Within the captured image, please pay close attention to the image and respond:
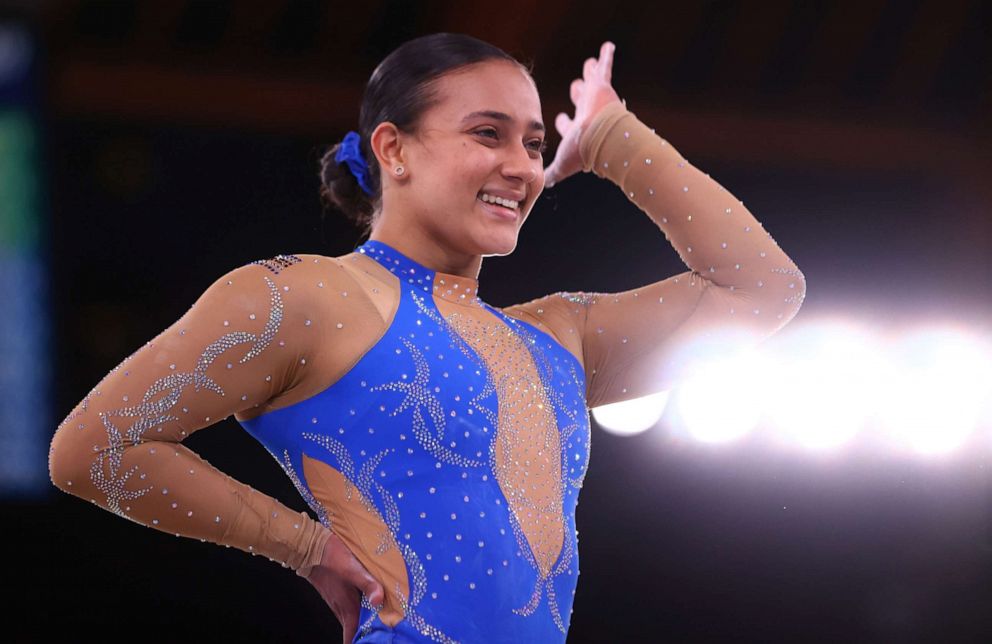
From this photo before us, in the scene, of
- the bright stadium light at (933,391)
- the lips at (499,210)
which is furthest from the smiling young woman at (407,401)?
the bright stadium light at (933,391)

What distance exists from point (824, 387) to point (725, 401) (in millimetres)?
318

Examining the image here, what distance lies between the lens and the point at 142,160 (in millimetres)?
3090

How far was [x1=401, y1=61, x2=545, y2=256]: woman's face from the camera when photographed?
1715mm

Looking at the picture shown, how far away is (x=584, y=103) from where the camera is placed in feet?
6.52

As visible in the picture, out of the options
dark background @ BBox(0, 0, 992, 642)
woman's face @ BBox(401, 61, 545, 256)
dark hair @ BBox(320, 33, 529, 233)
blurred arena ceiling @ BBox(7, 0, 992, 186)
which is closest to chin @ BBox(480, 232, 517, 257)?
woman's face @ BBox(401, 61, 545, 256)

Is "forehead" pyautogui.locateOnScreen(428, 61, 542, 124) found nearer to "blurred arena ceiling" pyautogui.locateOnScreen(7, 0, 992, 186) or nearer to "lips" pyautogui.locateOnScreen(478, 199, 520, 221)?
"lips" pyautogui.locateOnScreen(478, 199, 520, 221)

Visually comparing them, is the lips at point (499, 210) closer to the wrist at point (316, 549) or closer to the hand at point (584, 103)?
the hand at point (584, 103)

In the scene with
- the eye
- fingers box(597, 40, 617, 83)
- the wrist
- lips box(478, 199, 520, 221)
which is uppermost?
fingers box(597, 40, 617, 83)

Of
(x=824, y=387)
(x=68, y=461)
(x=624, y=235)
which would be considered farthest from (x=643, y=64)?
(x=68, y=461)

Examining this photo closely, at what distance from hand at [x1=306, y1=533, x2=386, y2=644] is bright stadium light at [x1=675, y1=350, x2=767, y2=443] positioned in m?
2.19

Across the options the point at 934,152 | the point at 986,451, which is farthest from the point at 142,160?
the point at 986,451

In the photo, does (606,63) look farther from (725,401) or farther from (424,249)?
(725,401)

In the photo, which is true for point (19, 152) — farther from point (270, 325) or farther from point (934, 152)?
point (934, 152)

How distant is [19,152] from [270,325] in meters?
1.81
